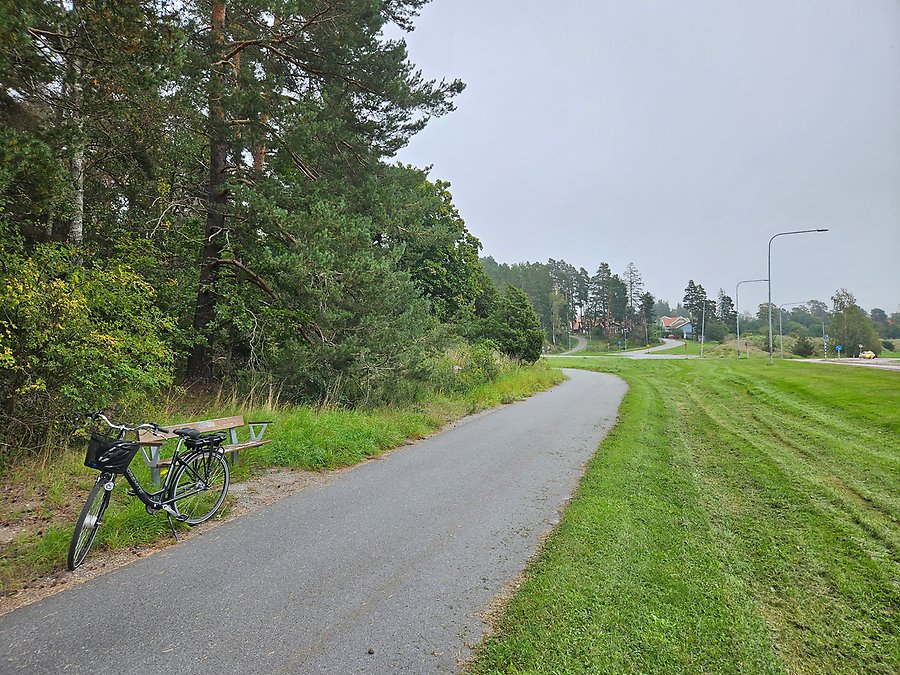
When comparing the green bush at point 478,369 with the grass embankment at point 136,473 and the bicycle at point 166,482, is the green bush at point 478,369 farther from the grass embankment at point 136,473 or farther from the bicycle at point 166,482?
the bicycle at point 166,482

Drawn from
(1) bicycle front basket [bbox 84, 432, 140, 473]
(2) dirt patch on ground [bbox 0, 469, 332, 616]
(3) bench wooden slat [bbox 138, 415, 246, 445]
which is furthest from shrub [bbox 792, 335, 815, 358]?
(1) bicycle front basket [bbox 84, 432, 140, 473]

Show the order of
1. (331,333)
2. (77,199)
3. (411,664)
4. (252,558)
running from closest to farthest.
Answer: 1. (411,664)
2. (252,558)
3. (77,199)
4. (331,333)

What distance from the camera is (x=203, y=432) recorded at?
5.26 m

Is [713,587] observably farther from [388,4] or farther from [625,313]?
[625,313]

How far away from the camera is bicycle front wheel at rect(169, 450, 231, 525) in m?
4.17

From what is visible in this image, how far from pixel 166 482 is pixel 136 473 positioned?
970 millimetres

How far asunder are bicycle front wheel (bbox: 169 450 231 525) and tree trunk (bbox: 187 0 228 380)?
455cm

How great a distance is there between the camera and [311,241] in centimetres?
801

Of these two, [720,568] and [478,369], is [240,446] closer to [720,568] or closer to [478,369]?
[720,568]

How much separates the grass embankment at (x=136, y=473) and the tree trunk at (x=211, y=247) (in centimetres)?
241

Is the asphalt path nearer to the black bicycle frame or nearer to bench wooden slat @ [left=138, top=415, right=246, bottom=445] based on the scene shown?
the black bicycle frame

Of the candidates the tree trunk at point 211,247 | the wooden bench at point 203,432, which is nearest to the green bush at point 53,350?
the wooden bench at point 203,432

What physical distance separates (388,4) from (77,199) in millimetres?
6998

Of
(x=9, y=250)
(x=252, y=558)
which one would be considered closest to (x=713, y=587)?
(x=252, y=558)
